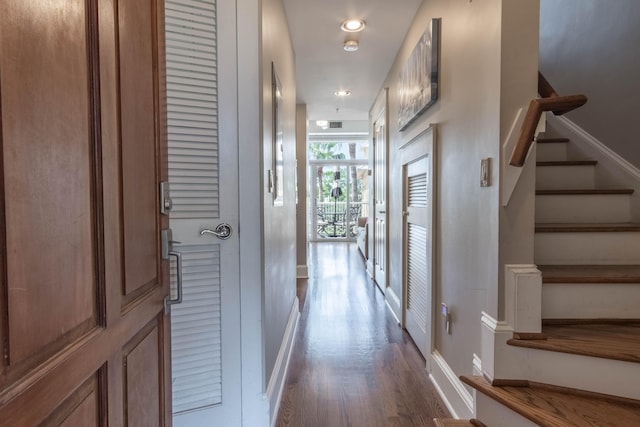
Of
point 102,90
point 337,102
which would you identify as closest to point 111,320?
point 102,90

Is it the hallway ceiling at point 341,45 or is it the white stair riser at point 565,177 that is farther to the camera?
the hallway ceiling at point 341,45

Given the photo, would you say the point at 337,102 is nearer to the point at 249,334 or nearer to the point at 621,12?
the point at 621,12

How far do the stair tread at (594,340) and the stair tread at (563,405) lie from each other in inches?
6.3

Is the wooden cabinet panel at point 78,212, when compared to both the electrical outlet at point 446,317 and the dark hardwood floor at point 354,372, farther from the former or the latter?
the electrical outlet at point 446,317

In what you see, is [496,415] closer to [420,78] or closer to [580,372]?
[580,372]

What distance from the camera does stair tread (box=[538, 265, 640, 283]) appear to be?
1.40 metres

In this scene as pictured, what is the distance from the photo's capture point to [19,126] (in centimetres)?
47

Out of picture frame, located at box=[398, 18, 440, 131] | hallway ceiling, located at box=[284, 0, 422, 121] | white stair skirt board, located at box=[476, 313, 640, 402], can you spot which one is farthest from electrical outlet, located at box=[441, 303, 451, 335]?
hallway ceiling, located at box=[284, 0, 422, 121]

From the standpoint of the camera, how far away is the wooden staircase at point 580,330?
1.21 meters

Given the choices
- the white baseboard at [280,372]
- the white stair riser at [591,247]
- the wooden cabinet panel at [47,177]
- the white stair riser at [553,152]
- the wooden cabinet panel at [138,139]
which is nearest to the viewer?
the wooden cabinet panel at [47,177]

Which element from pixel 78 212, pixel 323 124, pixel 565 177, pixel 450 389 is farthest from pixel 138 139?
pixel 323 124

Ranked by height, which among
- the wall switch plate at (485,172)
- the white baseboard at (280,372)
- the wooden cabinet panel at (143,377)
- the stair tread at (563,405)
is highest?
the wall switch plate at (485,172)

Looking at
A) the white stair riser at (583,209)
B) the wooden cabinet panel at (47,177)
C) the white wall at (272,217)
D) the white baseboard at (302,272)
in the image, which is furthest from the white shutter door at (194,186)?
the white baseboard at (302,272)

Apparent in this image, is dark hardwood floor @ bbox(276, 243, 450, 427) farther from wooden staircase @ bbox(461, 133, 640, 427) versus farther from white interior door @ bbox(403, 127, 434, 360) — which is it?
wooden staircase @ bbox(461, 133, 640, 427)
